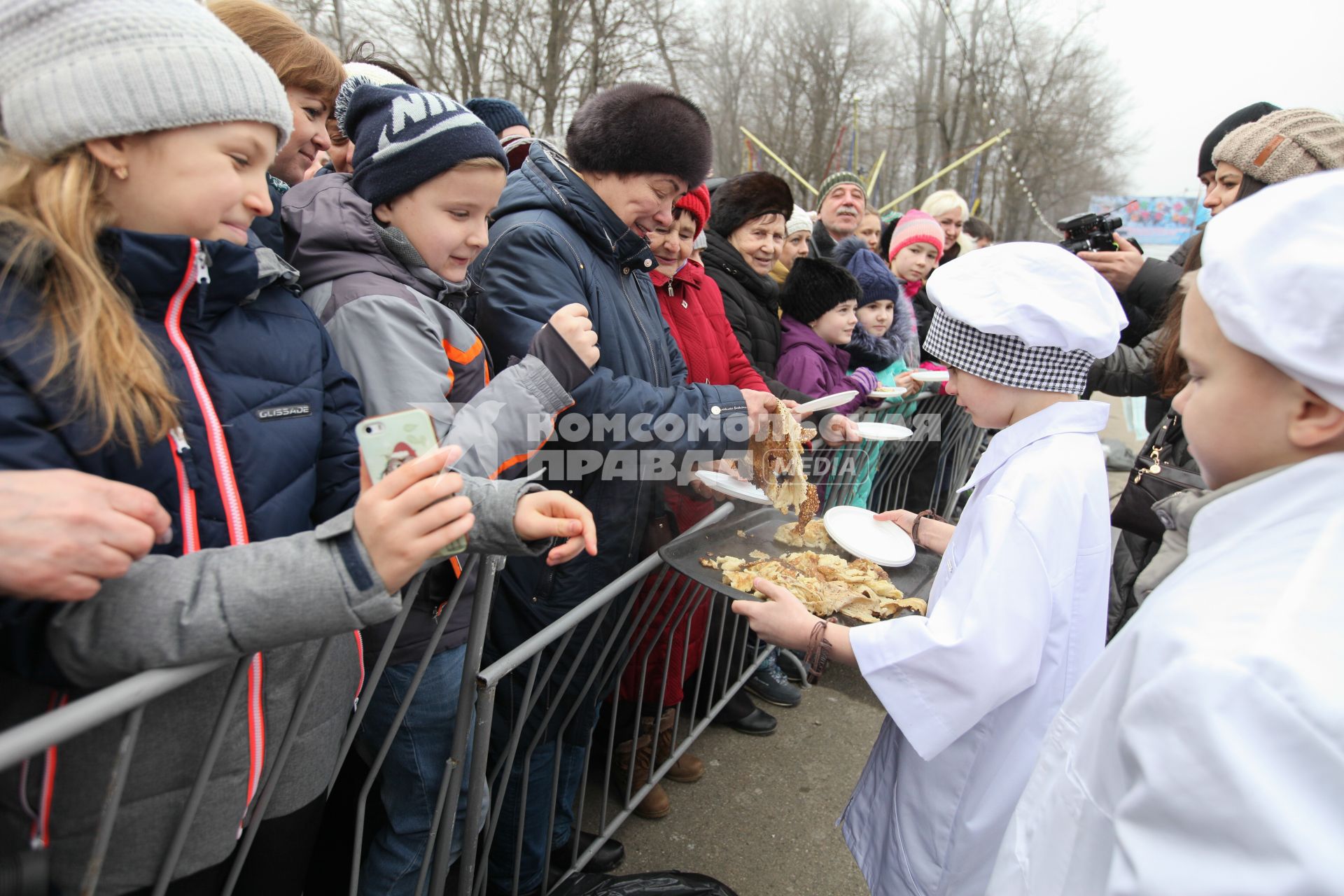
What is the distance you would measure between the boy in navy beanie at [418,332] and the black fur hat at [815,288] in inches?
Answer: 103

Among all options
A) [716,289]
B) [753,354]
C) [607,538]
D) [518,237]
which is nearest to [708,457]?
[607,538]

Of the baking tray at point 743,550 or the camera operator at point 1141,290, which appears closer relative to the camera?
the baking tray at point 743,550

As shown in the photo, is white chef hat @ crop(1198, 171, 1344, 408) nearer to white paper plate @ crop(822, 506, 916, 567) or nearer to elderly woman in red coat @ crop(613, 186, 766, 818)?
white paper plate @ crop(822, 506, 916, 567)

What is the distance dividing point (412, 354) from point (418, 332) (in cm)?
5

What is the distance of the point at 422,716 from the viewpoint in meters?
1.78

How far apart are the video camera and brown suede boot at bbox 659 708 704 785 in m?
3.74

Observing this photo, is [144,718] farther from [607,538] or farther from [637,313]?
[637,313]

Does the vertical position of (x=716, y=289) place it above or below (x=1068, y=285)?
below

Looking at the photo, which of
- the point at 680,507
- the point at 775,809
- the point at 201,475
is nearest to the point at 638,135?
the point at 680,507

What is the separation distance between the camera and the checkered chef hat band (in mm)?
1785

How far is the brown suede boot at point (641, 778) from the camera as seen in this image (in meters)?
2.91

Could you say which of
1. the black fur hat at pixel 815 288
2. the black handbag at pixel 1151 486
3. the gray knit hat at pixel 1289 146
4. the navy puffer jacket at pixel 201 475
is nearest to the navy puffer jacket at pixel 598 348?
the navy puffer jacket at pixel 201 475

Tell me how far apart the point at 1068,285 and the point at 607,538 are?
1468 mm

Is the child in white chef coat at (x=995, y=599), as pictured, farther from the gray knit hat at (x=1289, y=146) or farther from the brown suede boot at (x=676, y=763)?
the gray knit hat at (x=1289, y=146)
